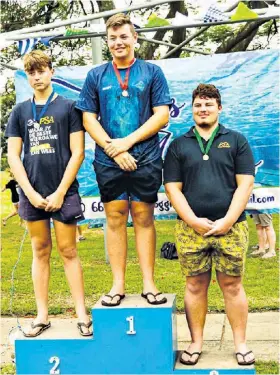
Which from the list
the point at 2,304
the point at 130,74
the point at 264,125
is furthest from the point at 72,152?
the point at 2,304

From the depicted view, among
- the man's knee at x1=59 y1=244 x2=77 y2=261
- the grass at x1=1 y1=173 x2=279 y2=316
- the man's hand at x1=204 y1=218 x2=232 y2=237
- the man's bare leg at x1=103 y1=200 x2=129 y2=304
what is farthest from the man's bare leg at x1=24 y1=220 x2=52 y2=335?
the grass at x1=1 y1=173 x2=279 y2=316

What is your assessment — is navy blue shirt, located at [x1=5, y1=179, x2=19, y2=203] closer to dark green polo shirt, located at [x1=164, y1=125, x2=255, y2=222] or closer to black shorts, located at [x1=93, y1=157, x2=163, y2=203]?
black shorts, located at [x1=93, y1=157, x2=163, y2=203]

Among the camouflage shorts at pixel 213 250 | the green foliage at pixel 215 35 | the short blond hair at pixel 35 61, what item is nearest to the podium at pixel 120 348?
the camouflage shorts at pixel 213 250

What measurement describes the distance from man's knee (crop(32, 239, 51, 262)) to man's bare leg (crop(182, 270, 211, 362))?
980 millimetres

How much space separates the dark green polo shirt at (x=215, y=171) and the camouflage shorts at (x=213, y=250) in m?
0.12

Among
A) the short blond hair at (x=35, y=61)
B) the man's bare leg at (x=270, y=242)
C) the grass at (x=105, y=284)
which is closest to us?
the short blond hair at (x=35, y=61)

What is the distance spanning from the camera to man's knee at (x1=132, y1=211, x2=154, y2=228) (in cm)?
424

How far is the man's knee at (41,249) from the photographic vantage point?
4.38 m

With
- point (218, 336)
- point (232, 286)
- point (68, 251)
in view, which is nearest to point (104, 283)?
point (218, 336)

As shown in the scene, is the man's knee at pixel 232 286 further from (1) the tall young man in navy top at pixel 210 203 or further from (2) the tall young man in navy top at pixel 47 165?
(2) the tall young man in navy top at pixel 47 165

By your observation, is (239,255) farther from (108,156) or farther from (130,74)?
(130,74)

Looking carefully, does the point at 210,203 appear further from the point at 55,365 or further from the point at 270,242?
the point at 270,242

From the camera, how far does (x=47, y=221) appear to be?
4.37 metres

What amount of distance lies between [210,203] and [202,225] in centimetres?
16
